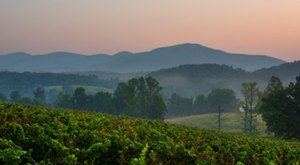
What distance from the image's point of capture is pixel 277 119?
6850 cm

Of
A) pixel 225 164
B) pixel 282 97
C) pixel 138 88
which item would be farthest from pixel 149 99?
pixel 225 164

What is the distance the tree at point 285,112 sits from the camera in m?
67.2

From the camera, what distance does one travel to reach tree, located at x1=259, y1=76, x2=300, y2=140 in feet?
220

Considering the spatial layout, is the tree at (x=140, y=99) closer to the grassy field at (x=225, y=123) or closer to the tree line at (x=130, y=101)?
the tree line at (x=130, y=101)

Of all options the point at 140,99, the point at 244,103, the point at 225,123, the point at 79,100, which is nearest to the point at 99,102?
the point at 79,100

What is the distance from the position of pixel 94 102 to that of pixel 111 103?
582 inches

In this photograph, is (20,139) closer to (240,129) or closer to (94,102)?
(240,129)

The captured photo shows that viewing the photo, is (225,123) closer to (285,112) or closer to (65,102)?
(65,102)

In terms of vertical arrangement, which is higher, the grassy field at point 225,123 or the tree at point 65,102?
the tree at point 65,102

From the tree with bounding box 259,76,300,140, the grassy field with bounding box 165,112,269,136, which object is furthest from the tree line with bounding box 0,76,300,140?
the grassy field with bounding box 165,112,269,136

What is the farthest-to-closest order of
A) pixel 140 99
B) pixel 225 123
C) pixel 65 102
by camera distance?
pixel 65 102
pixel 225 123
pixel 140 99

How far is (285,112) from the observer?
227 ft

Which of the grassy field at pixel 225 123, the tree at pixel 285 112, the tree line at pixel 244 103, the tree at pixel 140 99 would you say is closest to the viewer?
the tree at pixel 285 112

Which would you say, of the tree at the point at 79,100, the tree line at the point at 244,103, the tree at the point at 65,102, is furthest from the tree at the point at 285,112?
the tree at the point at 65,102
